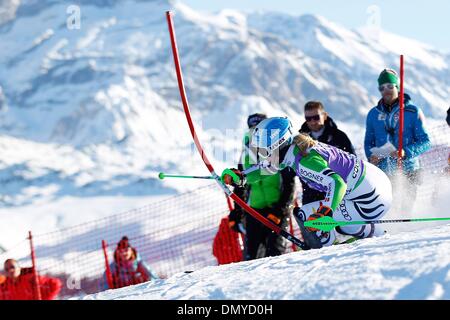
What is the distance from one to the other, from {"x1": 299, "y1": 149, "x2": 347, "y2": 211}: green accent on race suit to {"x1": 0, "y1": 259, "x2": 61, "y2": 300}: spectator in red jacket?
3.90m

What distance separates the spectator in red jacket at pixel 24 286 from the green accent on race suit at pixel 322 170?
12.8 ft

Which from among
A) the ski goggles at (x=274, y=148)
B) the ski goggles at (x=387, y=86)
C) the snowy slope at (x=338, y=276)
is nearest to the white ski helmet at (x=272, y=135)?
the ski goggles at (x=274, y=148)

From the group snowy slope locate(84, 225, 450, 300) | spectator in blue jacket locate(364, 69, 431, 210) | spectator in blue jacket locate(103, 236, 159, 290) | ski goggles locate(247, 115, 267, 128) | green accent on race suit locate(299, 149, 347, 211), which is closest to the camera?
snowy slope locate(84, 225, 450, 300)

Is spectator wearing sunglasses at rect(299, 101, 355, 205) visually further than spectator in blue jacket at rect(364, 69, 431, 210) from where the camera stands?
No

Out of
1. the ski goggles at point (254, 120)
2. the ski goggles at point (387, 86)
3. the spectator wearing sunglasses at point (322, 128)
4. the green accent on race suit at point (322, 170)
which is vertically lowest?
the green accent on race suit at point (322, 170)

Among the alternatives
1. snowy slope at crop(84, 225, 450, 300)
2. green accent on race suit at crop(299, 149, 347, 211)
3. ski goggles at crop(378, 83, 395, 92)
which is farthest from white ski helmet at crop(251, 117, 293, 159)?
ski goggles at crop(378, 83, 395, 92)

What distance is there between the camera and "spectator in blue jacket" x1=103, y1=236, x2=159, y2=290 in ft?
27.8

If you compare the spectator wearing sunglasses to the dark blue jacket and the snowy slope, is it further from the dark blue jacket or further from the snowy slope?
the snowy slope

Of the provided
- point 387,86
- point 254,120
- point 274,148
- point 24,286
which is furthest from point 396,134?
point 24,286

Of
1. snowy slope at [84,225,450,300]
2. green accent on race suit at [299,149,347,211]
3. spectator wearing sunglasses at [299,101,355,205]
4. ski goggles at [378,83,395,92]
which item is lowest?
snowy slope at [84,225,450,300]

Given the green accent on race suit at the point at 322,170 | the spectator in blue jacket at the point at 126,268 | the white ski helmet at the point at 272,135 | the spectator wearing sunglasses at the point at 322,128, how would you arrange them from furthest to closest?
the spectator in blue jacket at the point at 126,268
the spectator wearing sunglasses at the point at 322,128
the white ski helmet at the point at 272,135
the green accent on race suit at the point at 322,170

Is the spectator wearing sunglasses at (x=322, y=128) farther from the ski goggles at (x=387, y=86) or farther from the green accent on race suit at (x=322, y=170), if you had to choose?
the green accent on race suit at (x=322, y=170)

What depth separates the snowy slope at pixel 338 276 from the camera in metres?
3.32

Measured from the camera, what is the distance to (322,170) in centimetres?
509
